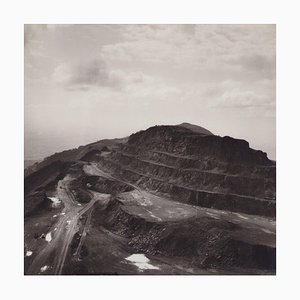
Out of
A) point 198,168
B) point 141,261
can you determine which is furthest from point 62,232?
point 198,168

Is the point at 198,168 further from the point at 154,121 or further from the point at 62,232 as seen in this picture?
the point at 62,232

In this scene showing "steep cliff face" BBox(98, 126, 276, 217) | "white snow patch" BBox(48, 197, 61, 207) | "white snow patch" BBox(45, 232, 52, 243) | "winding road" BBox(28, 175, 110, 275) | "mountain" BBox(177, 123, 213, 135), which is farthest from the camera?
"white snow patch" BBox(48, 197, 61, 207)

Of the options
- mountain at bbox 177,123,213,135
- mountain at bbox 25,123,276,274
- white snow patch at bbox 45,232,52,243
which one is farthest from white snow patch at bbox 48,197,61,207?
mountain at bbox 177,123,213,135

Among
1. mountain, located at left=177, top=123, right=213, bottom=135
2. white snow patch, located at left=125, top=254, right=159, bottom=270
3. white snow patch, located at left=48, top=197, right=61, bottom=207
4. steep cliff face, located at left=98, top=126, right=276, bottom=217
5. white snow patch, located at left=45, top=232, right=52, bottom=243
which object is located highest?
mountain, located at left=177, top=123, right=213, bottom=135

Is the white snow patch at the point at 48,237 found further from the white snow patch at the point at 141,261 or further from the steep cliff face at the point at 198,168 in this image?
the steep cliff face at the point at 198,168

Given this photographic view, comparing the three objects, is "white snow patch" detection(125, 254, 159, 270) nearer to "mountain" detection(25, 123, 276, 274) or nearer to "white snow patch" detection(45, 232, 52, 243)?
"mountain" detection(25, 123, 276, 274)

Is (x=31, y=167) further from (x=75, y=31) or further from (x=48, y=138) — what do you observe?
(x=75, y=31)
